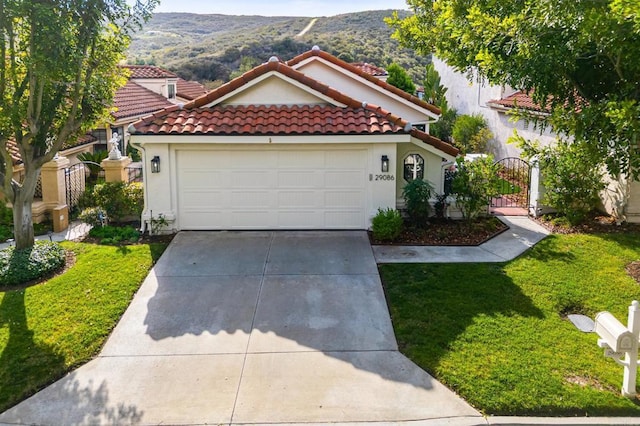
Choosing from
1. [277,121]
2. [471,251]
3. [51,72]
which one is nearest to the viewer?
[51,72]

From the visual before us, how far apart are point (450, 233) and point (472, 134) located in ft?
41.0

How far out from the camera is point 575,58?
8.82m

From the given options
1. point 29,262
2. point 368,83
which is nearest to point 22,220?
point 29,262

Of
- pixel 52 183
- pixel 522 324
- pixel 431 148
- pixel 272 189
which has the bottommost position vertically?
pixel 522 324

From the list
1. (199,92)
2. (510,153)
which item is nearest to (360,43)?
(199,92)

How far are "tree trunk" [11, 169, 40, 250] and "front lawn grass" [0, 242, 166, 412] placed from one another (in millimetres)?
1074

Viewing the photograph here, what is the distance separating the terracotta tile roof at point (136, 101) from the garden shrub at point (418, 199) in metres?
12.9

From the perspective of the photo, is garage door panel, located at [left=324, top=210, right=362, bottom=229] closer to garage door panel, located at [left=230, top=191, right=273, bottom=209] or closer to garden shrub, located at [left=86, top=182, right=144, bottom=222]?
garage door panel, located at [left=230, top=191, right=273, bottom=209]

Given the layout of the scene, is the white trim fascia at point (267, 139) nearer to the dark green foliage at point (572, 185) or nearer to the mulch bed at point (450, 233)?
the mulch bed at point (450, 233)

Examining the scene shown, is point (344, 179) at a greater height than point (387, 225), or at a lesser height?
greater

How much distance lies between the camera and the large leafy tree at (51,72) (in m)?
9.62

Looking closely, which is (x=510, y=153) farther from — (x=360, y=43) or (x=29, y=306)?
(x=360, y=43)

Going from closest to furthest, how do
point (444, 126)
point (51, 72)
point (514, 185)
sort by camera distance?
point (51, 72), point (514, 185), point (444, 126)

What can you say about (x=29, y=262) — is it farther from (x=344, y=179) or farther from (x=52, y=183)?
(x=344, y=179)
